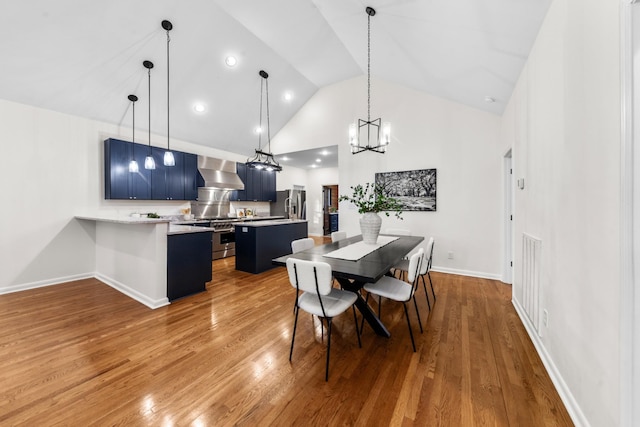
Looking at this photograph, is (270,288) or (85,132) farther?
(85,132)

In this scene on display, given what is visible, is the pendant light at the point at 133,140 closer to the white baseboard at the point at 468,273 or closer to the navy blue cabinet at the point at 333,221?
the white baseboard at the point at 468,273

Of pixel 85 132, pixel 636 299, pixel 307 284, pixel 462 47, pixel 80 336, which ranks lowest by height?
pixel 80 336

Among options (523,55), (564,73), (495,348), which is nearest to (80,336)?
(495,348)

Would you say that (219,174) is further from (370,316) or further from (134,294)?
(370,316)

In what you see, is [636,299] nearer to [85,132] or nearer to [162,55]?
[162,55]

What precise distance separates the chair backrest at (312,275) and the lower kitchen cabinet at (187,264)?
1983mm

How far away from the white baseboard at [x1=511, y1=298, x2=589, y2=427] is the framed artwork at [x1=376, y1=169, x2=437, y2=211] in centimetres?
236

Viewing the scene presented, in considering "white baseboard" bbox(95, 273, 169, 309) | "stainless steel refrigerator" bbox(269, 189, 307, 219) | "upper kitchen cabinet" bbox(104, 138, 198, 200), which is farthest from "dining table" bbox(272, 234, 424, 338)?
"stainless steel refrigerator" bbox(269, 189, 307, 219)

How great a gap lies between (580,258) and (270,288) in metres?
3.20

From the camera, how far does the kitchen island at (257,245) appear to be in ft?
14.2

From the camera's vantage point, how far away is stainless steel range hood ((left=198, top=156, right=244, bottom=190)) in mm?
5535

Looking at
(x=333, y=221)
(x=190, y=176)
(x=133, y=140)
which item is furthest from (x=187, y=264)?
(x=333, y=221)

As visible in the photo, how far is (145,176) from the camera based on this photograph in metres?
4.55

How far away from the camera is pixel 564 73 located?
1636 mm
